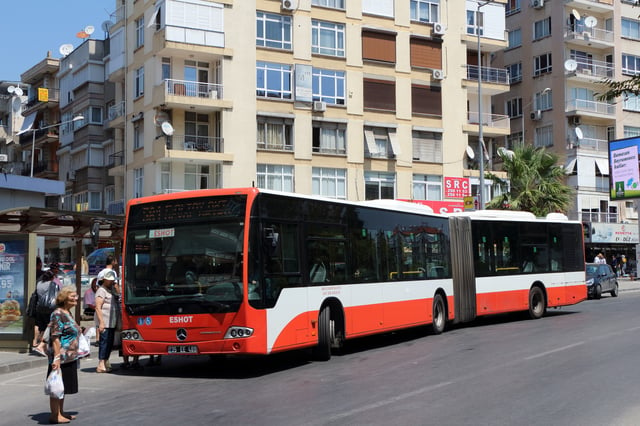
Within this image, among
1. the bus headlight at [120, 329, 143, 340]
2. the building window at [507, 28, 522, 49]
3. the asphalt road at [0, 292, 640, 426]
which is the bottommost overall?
the asphalt road at [0, 292, 640, 426]

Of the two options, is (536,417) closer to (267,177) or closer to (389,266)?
(389,266)

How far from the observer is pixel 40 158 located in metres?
71.5

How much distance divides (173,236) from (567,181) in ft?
170

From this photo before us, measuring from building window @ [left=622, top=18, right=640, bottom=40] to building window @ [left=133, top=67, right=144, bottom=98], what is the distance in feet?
131

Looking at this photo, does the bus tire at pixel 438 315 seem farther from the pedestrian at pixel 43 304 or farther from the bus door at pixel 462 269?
the pedestrian at pixel 43 304

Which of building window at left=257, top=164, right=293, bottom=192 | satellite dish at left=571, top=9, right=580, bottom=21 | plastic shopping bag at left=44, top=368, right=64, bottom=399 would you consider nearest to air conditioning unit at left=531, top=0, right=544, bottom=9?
satellite dish at left=571, top=9, right=580, bottom=21

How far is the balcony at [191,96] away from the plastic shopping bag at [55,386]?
33.6 metres

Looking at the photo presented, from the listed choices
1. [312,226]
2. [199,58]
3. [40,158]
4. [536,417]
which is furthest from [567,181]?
[536,417]

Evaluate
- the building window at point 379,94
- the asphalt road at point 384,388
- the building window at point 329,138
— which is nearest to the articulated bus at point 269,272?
the asphalt road at point 384,388

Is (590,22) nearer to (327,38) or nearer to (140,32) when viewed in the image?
(327,38)

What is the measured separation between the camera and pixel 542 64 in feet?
207

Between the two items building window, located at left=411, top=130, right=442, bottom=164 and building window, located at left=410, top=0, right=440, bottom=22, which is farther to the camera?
building window, located at left=410, top=0, right=440, bottom=22

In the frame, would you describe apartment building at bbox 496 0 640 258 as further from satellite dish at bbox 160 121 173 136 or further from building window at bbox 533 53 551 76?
satellite dish at bbox 160 121 173 136

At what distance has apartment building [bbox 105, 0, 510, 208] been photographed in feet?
141
